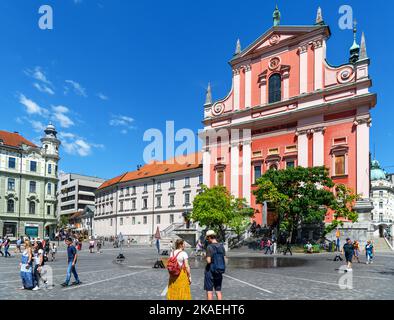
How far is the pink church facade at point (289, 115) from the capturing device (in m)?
38.8

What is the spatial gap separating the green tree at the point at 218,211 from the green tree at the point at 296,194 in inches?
181

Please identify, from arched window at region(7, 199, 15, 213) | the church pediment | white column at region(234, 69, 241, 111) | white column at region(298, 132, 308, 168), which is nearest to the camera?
white column at region(298, 132, 308, 168)

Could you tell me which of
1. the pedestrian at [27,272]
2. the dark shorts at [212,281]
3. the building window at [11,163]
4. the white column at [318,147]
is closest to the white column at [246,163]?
Result: the white column at [318,147]

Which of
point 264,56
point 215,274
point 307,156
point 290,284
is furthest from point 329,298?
point 264,56

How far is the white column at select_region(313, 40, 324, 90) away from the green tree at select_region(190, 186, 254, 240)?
16.0 metres

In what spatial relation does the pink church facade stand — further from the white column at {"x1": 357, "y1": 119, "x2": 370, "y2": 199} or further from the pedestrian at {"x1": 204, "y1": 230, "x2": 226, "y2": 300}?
the pedestrian at {"x1": 204, "y1": 230, "x2": 226, "y2": 300}

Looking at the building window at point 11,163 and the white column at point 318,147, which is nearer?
the white column at point 318,147

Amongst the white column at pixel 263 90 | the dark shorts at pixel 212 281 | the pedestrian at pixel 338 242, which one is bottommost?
the pedestrian at pixel 338 242

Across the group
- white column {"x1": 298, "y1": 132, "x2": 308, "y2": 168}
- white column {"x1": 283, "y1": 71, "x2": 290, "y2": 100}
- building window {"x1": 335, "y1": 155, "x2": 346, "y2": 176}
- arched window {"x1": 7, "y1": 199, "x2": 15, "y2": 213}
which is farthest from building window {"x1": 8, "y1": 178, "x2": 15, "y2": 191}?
building window {"x1": 335, "y1": 155, "x2": 346, "y2": 176}

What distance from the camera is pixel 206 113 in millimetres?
52000

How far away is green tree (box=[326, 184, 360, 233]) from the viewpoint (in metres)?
34.0

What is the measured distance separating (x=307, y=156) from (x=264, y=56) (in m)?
14.6

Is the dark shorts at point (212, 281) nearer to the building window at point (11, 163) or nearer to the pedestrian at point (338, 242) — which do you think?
the pedestrian at point (338, 242)
